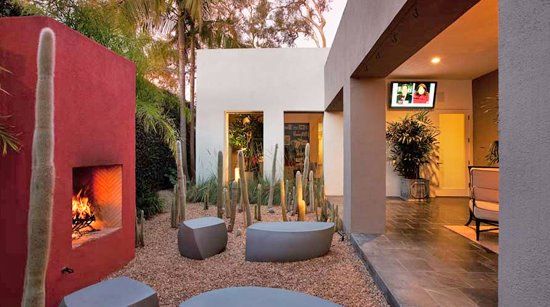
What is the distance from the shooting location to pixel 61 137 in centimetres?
286

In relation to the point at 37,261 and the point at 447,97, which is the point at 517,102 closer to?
the point at 37,261

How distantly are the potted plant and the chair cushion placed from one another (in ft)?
10.7

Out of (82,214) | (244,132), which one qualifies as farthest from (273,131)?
(82,214)

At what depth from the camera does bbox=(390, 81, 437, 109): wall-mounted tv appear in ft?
25.7

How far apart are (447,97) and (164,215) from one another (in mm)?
7164

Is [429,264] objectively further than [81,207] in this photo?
No

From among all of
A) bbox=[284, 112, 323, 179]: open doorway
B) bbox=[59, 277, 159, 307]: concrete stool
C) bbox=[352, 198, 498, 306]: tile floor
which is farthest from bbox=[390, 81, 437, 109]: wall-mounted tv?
bbox=[59, 277, 159, 307]: concrete stool

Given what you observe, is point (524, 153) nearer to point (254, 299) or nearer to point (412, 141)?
point (254, 299)

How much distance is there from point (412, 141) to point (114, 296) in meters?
6.98

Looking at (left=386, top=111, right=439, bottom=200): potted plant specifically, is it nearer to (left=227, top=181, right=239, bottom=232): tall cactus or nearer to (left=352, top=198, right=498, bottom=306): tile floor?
(left=352, top=198, right=498, bottom=306): tile floor

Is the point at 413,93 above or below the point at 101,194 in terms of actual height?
above

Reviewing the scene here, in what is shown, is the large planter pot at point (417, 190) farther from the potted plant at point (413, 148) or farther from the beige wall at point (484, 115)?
the beige wall at point (484, 115)

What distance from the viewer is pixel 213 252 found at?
424 cm

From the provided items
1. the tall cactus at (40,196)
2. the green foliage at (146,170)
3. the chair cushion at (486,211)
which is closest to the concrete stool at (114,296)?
the tall cactus at (40,196)
